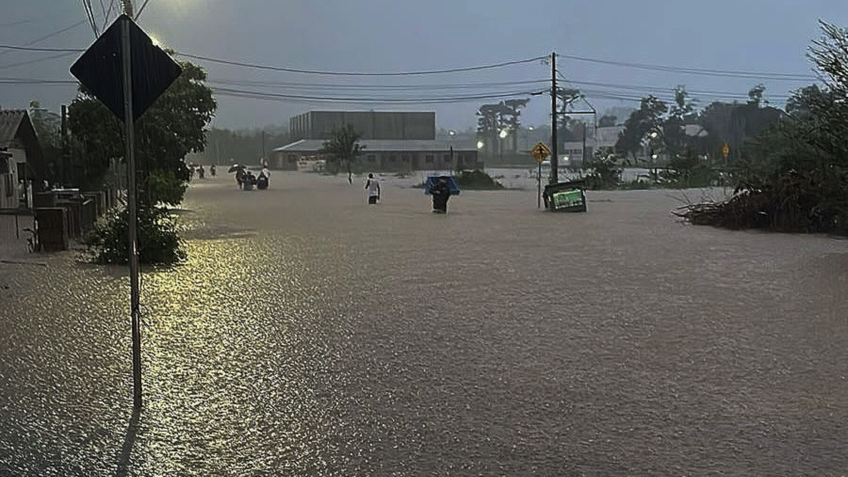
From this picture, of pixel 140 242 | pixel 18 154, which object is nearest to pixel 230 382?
pixel 140 242

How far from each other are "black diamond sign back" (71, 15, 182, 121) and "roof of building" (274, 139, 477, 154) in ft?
346

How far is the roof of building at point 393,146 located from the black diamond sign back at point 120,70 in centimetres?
10535

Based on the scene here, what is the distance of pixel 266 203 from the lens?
38.3 meters

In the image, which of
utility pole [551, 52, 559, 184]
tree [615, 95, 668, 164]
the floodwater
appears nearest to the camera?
the floodwater

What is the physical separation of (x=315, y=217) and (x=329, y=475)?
80.0 feet

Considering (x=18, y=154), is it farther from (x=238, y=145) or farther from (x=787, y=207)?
(x=238, y=145)

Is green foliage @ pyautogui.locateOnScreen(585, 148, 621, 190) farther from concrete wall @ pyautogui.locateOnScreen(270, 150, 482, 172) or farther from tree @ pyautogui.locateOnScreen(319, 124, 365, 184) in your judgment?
concrete wall @ pyautogui.locateOnScreen(270, 150, 482, 172)

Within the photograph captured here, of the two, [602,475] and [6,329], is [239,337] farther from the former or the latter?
[602,475]

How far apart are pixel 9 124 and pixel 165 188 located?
604cm

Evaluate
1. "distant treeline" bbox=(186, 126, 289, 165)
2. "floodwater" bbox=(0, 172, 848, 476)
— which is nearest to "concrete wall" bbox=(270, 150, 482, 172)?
"distant treeline" bbox=(186, 126, 289, 165)

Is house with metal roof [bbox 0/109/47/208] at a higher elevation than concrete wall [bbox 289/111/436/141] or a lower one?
lower

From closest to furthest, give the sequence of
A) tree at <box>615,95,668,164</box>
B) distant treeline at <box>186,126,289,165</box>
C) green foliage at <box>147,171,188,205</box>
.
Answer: green foliage at <box>147,171,188,205</box>
tree at <box>615,95,668,164</box>
distant treeline at <box>186,126,289,165</box>

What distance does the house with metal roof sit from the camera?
33.1 meters

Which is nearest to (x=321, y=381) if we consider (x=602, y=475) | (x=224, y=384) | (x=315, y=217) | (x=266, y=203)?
(x=224, y=384)
